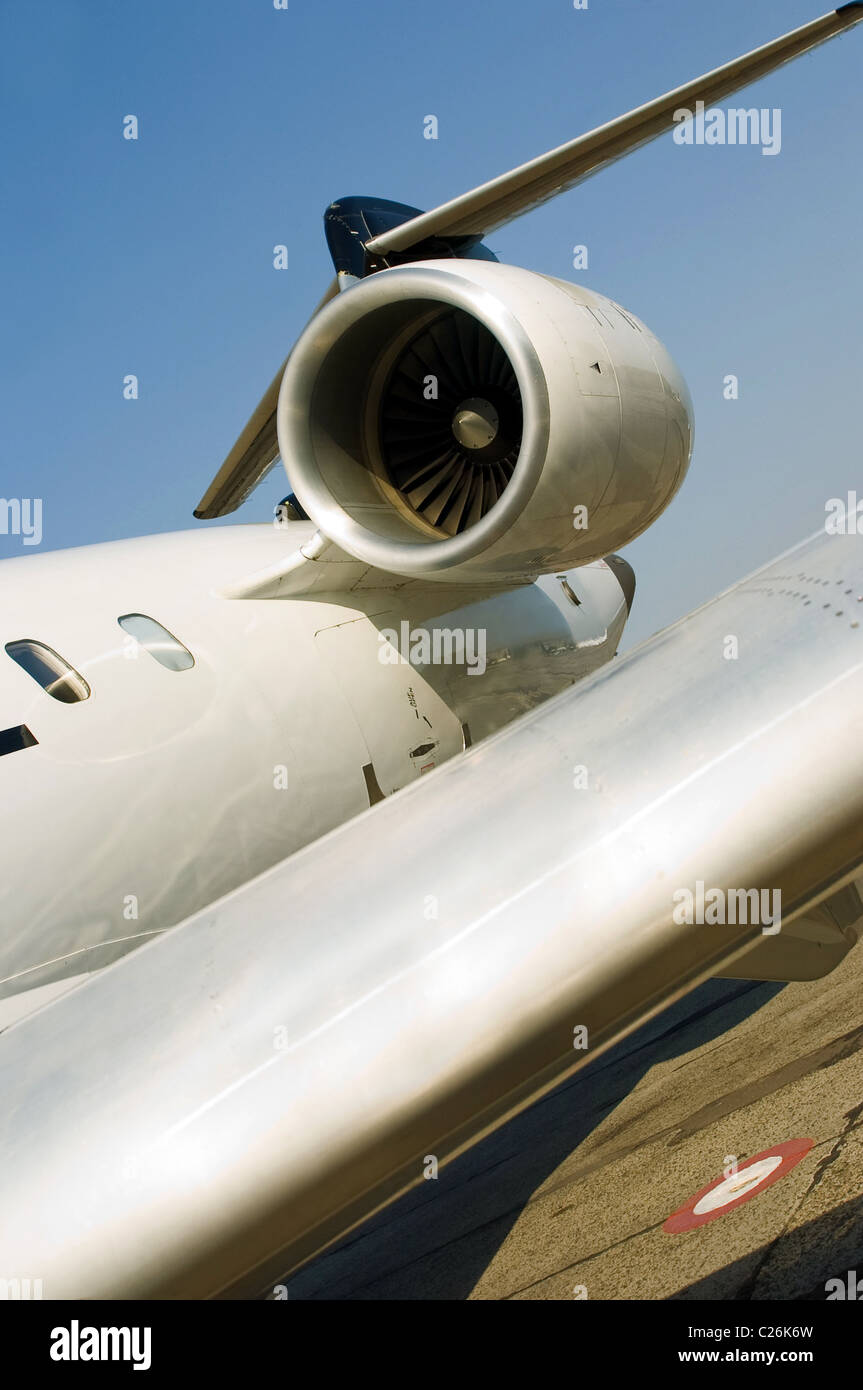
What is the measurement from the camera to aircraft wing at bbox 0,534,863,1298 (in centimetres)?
160

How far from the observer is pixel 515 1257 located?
4.11 m

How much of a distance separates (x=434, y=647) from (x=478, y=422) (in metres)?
1.07

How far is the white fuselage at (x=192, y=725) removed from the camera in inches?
144

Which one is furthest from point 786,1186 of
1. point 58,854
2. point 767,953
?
point 58,854

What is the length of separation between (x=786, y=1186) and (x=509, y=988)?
2.39 m

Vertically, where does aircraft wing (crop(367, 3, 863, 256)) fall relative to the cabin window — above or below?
above

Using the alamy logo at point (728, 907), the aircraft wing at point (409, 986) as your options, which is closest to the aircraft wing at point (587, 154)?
the aircraft wing at point (409, 986)

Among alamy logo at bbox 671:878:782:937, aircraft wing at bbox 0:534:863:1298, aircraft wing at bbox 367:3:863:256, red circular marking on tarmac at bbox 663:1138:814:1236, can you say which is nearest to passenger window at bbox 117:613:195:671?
aircraft wing at bbox 367:3:863:256

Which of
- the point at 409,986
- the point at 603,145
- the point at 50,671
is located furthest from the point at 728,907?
the point at 603,145

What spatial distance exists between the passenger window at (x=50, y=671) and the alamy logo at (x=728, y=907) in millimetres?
2721

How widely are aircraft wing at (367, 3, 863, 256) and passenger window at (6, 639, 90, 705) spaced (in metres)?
2.36

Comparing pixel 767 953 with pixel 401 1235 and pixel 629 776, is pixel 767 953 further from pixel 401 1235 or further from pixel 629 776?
pixel 401 1235

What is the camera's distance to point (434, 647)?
201 inches
